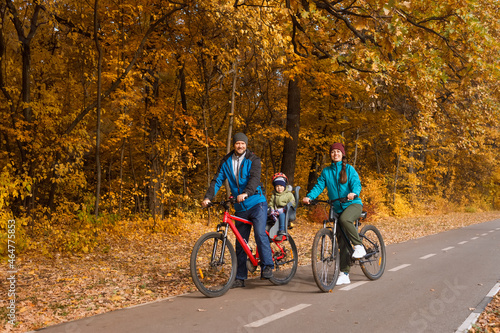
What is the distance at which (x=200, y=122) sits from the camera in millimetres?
18172

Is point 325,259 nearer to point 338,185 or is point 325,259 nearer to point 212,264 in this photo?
point 338,185

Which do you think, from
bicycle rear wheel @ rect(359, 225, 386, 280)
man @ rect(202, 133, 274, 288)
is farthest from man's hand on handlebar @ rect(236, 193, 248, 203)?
bicycle rear wheel @ rect(359, 225, 386, 280)

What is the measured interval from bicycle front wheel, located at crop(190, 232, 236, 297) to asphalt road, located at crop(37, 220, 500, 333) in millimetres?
162

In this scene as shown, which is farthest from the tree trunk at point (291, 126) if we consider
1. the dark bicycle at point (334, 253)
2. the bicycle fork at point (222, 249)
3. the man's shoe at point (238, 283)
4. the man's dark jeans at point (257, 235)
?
the bicycle fork at point (222, 249)

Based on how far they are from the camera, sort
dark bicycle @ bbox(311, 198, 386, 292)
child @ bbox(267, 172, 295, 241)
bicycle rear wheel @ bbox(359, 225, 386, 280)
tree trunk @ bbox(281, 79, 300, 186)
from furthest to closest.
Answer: tree trunk @ bbox(281, 79, 300, 186) < child @ bbox(267, 172, 295, 241) < bicycle rear wheel @ bbox(359, 225, 386, 280) < dark bicycle @ bbox(311, 198, 386, 292)

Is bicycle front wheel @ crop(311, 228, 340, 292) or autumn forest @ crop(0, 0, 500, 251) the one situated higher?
autumn forest @ crop(0, 0, 500, 251)

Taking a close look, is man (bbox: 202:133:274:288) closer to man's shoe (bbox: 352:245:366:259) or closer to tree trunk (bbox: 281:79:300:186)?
man's shoe (bbox: 352:245:366:259)

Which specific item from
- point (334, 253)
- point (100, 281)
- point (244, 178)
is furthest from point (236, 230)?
point (100, 281)

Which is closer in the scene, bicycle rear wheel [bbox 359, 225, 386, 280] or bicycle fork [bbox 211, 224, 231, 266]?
bicycle fork [bbox 211, 224, 231, 266]

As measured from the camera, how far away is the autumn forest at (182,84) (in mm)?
8953

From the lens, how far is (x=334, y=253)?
650cm

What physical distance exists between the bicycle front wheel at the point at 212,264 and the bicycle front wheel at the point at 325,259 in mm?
1120

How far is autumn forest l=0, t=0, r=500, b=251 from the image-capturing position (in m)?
8.95

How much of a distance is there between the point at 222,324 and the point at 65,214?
350 inches
